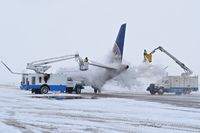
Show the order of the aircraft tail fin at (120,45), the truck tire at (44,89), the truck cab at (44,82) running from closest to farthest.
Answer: the truck tire at (44,89), the truck cab at (44,82), the aircraft tail fin at (120,45)

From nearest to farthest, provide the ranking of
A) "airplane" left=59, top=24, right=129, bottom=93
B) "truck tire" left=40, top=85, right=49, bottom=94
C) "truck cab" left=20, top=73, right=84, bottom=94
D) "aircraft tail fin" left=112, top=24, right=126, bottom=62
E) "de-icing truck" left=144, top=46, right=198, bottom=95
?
"truck tire" left=40, top=85, right=49, bottom=94, "truck cab" left=20, top=73, right=84, bottom=94, "airplane" left=59, top=24, right=129, bottom=93, "aircraft tail fin" left=112, top=24, right=126, bottom=62, "de-icing truck" left=144, top=46, right=198, bottom=95

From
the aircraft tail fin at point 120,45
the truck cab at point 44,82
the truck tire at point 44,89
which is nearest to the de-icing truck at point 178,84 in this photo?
the aircraft tail fin at point 120,45

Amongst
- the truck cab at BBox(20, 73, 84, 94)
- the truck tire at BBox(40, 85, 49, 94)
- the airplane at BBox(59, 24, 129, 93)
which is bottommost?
the truck tire at BBox(40, 85, 49, 94)

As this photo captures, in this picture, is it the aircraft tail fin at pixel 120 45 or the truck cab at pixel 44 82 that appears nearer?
the truck cab at pixel 44 82

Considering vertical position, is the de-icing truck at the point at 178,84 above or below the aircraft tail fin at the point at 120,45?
below

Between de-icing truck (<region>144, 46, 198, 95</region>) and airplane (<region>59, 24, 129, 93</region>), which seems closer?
airplane (<region>59, 24, 129, 93</region>)

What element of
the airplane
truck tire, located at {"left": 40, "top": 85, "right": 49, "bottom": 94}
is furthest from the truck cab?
the airplane

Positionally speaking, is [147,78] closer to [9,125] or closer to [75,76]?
[75,76]

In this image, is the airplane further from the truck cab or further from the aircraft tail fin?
the truck cab

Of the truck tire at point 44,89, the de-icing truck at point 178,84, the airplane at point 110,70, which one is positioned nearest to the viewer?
the truck tire at point 44,89

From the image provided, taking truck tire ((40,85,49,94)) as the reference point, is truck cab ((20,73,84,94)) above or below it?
above

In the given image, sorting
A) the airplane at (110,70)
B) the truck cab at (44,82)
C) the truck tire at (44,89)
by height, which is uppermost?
the airplane at (110,70)

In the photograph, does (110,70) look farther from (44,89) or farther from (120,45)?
(44,89)

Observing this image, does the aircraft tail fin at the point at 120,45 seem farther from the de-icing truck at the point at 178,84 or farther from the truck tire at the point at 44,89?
the truck tire at the point at 44,89
